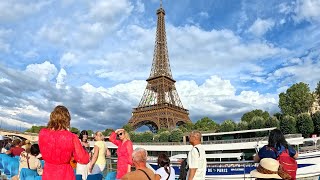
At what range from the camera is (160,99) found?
64.6 meters

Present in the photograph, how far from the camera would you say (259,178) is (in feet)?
11.2

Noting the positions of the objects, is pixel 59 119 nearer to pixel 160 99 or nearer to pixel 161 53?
pixel 160 99

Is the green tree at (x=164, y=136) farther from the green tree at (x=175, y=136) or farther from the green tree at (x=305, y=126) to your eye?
the green tree at (x=305, y=126)

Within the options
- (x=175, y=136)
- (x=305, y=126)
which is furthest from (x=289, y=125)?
(x=175, y=136)

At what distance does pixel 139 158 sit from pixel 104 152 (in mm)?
2995

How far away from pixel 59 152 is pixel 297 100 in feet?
190

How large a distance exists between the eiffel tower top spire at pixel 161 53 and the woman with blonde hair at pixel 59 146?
67765mm

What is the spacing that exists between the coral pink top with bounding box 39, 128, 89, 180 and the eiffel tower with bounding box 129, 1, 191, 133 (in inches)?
2212

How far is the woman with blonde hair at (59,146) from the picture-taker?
353cm

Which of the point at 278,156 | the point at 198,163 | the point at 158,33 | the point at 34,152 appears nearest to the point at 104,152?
the point at 34,152

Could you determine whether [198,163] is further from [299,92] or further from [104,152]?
[299,92]

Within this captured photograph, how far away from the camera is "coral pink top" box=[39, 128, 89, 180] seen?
3521 mm

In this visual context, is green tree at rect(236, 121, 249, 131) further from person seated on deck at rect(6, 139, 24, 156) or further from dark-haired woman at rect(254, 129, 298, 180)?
dark-haired woman at rect(254, 129, 298, 180)

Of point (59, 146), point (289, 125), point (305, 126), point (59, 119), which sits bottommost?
point (59, 146)
